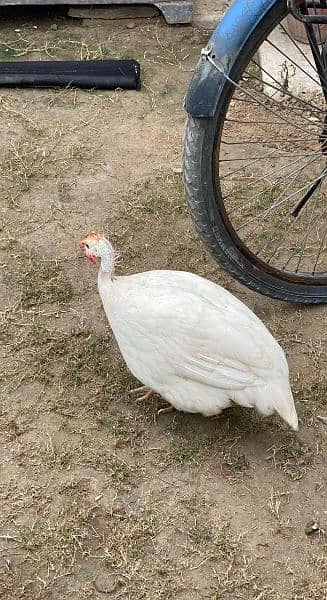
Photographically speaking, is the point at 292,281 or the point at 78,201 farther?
the point at 78,201

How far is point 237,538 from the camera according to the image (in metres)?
2.67

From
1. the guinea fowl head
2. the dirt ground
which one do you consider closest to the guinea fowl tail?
the dirt ground


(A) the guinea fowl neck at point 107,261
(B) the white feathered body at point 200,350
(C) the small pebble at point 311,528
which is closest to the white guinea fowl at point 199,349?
(B) the white feathered body at point 200,350

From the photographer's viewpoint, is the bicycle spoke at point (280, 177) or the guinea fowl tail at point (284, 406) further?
the bicycle spoke at point (280, 177)

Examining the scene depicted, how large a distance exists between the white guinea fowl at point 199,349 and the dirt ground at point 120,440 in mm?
199

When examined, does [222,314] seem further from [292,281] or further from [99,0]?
[99,0]

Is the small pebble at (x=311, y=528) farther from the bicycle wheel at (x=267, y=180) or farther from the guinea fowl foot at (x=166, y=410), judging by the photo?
the bicycle wheel at (x=267, y=180)

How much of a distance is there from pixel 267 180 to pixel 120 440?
1715 millimetres

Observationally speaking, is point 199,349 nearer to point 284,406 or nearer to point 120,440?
point 284,406

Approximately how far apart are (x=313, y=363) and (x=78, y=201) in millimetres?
1431

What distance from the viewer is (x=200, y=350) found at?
2787mm

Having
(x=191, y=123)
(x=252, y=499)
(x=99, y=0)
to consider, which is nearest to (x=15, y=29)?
(x=99, y=0)

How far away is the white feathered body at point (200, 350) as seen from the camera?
2781mm

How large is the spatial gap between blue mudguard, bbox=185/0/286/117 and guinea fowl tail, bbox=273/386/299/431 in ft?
3.16
